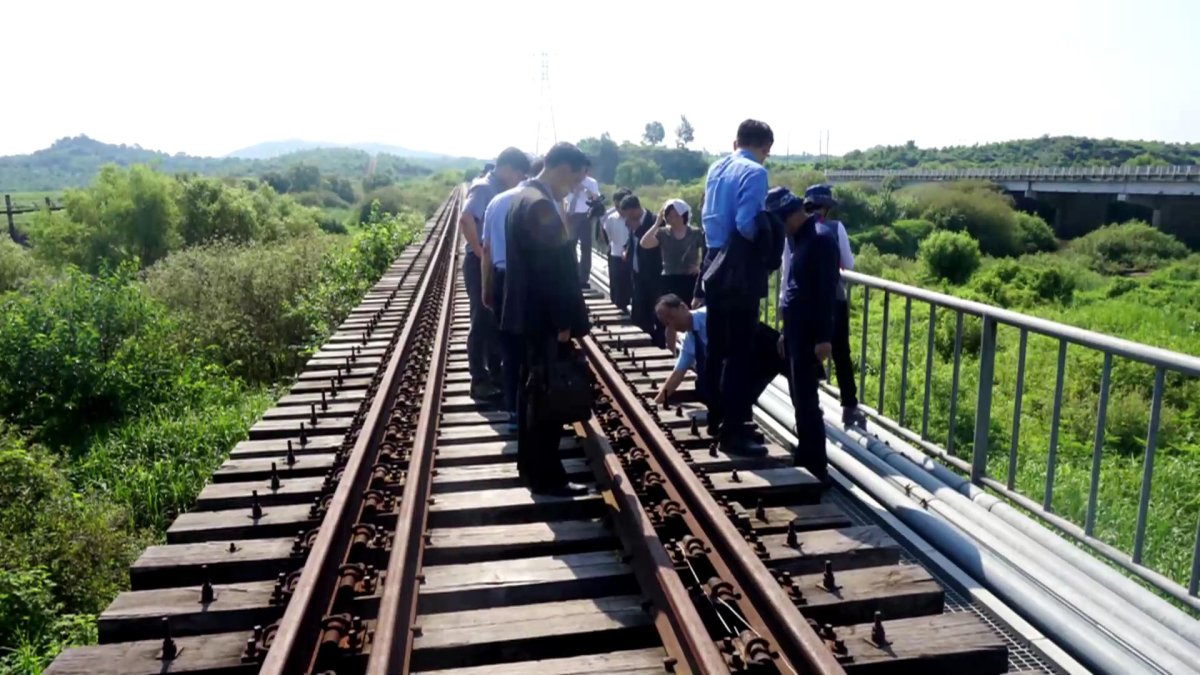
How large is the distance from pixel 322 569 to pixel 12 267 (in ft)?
93.8

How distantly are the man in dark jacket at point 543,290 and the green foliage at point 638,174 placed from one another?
86.9m

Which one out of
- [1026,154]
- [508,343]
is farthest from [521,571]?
[1026,154]

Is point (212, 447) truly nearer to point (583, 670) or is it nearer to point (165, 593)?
point (165, 593)

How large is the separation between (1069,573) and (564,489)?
2.33m

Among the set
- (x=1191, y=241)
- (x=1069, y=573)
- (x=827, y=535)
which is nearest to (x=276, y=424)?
(x=827, y=535)

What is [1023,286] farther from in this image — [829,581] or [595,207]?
[829,581]

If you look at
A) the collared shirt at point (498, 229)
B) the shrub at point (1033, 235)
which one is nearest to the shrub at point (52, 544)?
the collared shirt at point (498, 229)

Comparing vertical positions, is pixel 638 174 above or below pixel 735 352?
above

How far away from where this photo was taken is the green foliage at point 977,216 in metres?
46.4

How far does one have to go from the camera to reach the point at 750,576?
3.32 metres

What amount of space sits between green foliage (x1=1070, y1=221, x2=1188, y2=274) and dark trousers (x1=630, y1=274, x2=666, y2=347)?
38.7 metres

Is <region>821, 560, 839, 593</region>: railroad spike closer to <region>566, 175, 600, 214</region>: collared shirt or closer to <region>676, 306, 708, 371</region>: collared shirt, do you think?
<region>676, 306, 708, 371</region>: collared shirt

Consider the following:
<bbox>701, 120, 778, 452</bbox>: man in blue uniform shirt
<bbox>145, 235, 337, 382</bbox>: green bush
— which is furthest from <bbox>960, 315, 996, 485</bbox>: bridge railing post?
<bbox>145, 235, 337, 382</bbox>: green bush

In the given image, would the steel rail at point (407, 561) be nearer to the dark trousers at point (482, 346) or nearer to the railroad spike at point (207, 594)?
the dark trousers at point (482, 346)
